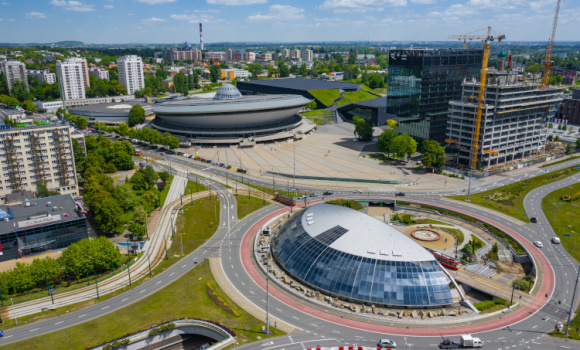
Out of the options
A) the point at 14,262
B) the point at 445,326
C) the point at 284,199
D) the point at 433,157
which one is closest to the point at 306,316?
the point at 445,326

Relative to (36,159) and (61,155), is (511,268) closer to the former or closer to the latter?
(61,155)

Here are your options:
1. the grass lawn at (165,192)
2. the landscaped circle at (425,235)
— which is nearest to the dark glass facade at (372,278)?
the landscaped circle at (425,235)

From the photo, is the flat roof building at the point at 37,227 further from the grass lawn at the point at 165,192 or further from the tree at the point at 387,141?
the tree at the point at 387,141

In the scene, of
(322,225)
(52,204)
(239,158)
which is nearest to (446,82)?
(239,158)

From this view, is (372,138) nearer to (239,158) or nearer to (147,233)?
(239,158)

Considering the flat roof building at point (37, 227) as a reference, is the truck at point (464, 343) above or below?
below

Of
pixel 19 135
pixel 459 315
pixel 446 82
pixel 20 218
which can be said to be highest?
pixel 446 82
